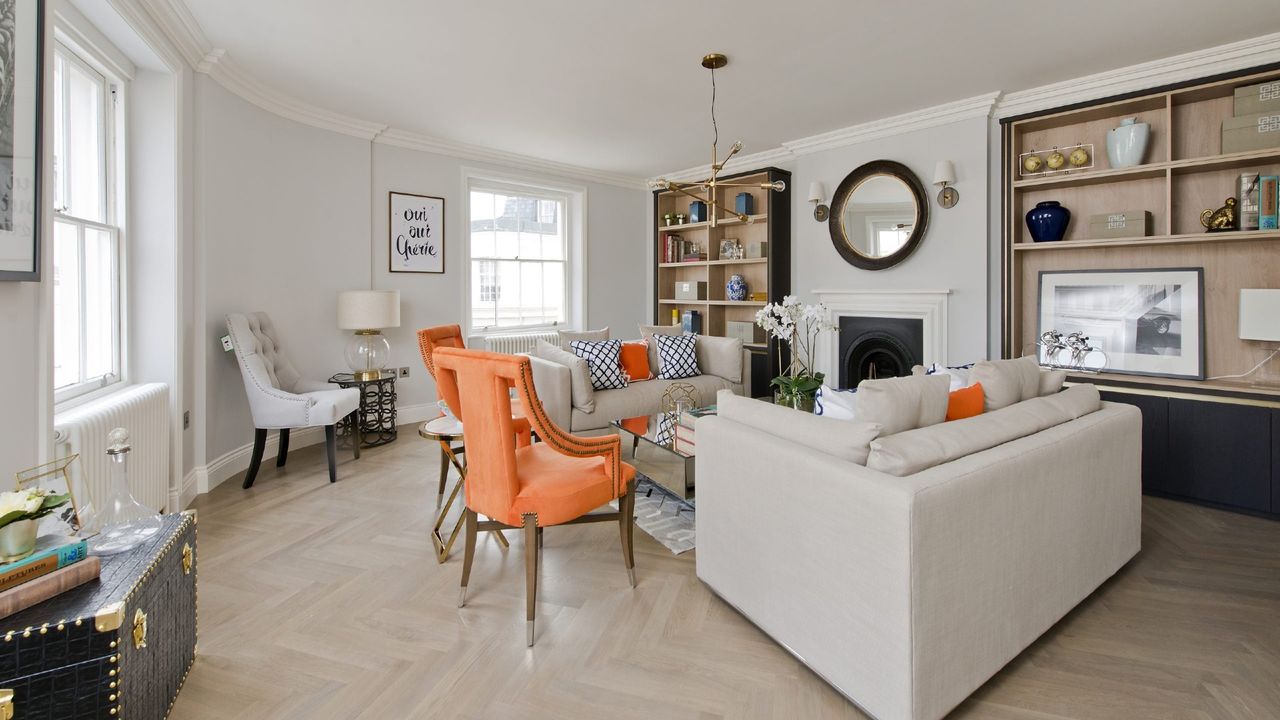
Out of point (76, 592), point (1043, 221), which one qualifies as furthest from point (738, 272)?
point (76, 592)

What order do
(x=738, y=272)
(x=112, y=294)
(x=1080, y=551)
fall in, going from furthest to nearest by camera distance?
1. (x=738, y=272)
2. (x=112, y=294)
3. (x=1080, y=551)

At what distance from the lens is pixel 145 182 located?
3.22m

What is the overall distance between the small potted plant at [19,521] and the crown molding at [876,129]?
5.20 meters

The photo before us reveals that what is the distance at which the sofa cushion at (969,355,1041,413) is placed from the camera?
92.4 inches

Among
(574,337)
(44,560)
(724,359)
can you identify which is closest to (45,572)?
(44,560)

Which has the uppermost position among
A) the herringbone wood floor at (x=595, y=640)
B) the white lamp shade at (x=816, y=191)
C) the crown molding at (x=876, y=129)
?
the crown molding at (x=876, y=129)

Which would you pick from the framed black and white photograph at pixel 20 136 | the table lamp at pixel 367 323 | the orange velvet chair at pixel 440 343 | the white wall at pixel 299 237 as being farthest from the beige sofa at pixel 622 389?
the framed black and white photograph at pixel 20 136

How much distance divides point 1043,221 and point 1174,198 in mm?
683

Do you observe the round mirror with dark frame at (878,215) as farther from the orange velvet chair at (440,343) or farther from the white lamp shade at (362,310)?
the white lamp shade at (362,310)

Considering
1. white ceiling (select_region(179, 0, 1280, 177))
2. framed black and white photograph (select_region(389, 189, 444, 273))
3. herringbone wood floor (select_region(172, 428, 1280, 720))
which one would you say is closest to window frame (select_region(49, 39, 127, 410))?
white ceiling (select_region(179, 0, 1280, 177))

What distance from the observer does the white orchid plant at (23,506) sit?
1.28 meters

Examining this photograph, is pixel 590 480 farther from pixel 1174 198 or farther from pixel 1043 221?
pixel 1174 198

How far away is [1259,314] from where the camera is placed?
3.24 metres

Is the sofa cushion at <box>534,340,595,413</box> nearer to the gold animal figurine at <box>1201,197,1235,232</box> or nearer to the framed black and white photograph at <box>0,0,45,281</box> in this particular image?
the framed black and white photograph at <box>0,0,45,281</box>
